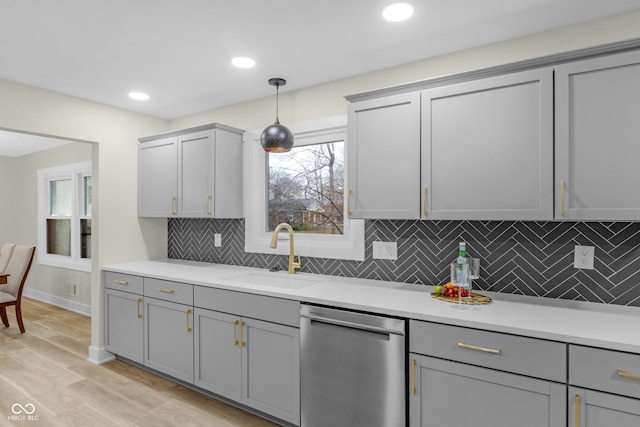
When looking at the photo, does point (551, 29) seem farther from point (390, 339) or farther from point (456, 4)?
point (390, 339)

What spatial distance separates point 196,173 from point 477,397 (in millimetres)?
2655

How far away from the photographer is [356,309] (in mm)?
2043

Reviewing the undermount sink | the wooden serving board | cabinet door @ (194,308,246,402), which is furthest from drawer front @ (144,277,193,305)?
the wooden serving board

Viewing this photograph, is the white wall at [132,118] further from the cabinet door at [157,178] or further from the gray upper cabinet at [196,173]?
the gray upper cabinet at [196,173]

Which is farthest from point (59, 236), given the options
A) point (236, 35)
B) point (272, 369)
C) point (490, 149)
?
point (490, 149)

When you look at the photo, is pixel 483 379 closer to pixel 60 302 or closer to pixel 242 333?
pixel 242 333

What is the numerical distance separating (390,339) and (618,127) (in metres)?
1.42

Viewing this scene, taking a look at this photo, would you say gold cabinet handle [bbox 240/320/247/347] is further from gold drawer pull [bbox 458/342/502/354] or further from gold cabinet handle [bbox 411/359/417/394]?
gold drawer pull [bbox 458/342/502/354]

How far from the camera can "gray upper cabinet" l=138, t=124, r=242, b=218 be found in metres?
3.22

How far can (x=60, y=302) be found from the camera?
5.50 meters

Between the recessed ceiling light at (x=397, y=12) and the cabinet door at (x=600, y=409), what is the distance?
1.85 metres

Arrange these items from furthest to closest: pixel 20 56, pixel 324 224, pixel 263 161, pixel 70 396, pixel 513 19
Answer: pixel 263 161 < pixel 324 224 < pixel 70 396 < pixel 20 56 < pixel 513 19

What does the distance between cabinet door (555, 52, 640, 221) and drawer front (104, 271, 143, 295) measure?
3014 millimetres

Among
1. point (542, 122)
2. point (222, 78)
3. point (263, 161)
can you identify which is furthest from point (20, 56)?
point (542, 122)
